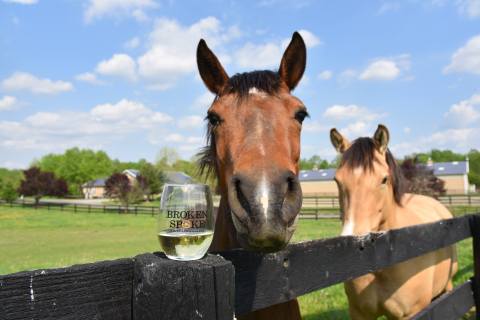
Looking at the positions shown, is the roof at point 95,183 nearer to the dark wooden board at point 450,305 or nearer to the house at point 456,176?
the house at point 456,176

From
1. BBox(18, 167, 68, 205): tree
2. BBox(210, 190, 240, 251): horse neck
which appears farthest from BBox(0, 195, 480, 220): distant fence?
BBox(210, 190, 240, 251): horse neck

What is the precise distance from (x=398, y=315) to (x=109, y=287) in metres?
3.63

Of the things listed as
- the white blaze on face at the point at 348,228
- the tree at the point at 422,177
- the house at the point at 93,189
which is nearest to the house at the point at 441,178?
the tree at the point at 422,177

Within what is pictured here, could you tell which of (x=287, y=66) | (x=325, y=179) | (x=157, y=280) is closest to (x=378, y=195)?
(x=287, y=66)

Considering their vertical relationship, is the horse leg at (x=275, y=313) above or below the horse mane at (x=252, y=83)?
below

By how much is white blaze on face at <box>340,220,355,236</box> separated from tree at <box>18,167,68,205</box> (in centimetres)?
6649

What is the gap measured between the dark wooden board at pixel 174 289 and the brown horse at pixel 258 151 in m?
0.33

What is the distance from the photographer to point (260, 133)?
1.88 m

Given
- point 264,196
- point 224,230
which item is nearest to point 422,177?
point 224,230

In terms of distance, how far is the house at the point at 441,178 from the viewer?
225 feet

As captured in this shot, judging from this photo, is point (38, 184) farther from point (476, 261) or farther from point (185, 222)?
point (185, 222)

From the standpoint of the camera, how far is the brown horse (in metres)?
1.47

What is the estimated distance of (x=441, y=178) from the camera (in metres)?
68.0

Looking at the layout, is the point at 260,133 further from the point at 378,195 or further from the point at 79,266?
the point at 378,195
